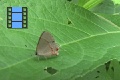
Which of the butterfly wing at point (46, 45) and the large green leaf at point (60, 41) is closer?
the large green leaf at point (60, 41)

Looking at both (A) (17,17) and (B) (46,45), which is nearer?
(B) (46,45)

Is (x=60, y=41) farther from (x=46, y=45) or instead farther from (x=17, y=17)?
(x=17, y=17)

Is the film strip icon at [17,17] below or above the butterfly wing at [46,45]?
above

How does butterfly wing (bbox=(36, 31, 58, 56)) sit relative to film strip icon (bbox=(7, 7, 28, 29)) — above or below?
below

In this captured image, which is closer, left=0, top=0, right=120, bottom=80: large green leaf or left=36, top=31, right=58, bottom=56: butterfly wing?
left=0, top=0, right=120, bottom=80: large green leaf

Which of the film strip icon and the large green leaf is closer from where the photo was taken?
the large green leaf

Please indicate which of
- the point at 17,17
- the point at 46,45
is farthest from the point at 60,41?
the point at 17,17
